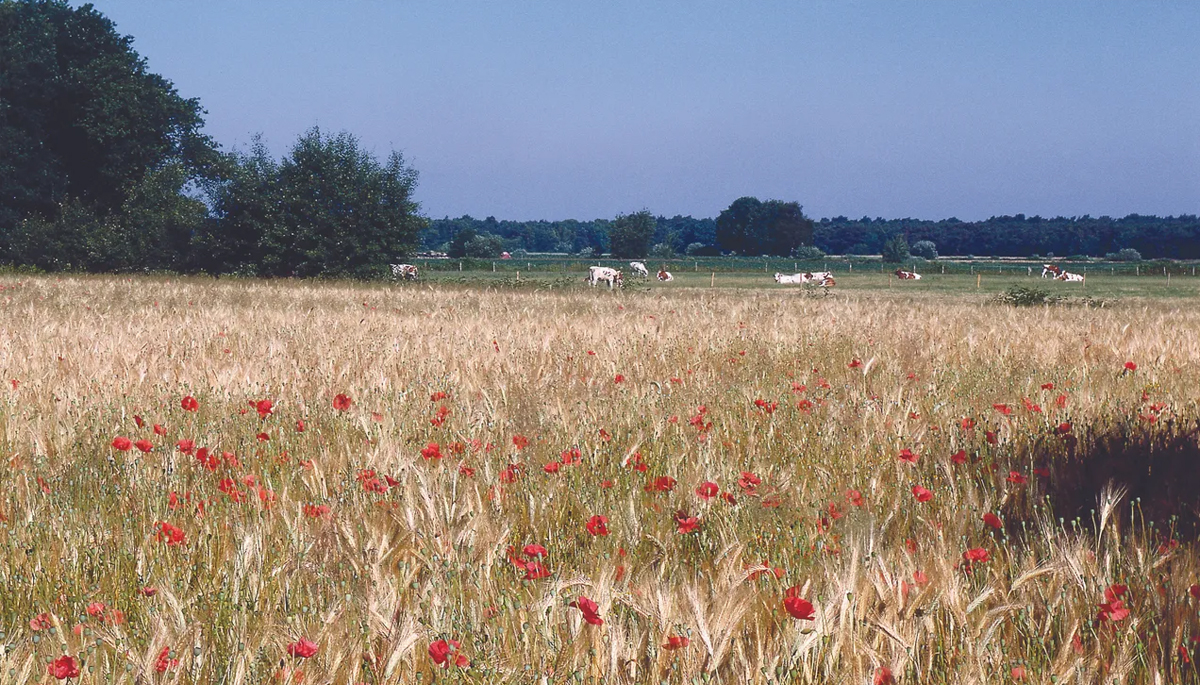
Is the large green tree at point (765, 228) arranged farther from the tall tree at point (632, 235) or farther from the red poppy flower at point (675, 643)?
the red poppy flower at point (675, 643)

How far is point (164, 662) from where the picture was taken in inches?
75.2

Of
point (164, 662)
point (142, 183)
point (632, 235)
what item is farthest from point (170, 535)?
point (632, 235)

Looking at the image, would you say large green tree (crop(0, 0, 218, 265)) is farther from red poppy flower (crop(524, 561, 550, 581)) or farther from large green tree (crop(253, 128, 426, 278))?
red poppy flower (crop(524, 561, 550, 581))

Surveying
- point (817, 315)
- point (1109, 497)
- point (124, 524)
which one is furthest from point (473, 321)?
point (1109, 497)

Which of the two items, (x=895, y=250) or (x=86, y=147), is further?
(x=895, y=250)

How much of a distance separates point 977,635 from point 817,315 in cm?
1137

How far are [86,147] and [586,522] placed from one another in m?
54.6

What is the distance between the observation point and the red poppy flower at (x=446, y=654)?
70.2 inches

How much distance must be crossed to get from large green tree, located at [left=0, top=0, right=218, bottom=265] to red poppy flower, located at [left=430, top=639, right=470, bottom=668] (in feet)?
137

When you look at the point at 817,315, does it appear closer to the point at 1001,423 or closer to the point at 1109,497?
the point at 1001,423

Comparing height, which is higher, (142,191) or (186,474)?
A: (142,191)

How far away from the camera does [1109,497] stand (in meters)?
2.99

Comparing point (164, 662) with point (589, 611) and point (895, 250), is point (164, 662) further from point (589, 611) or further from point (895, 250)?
point (895, 250)

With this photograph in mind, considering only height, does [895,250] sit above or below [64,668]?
below
